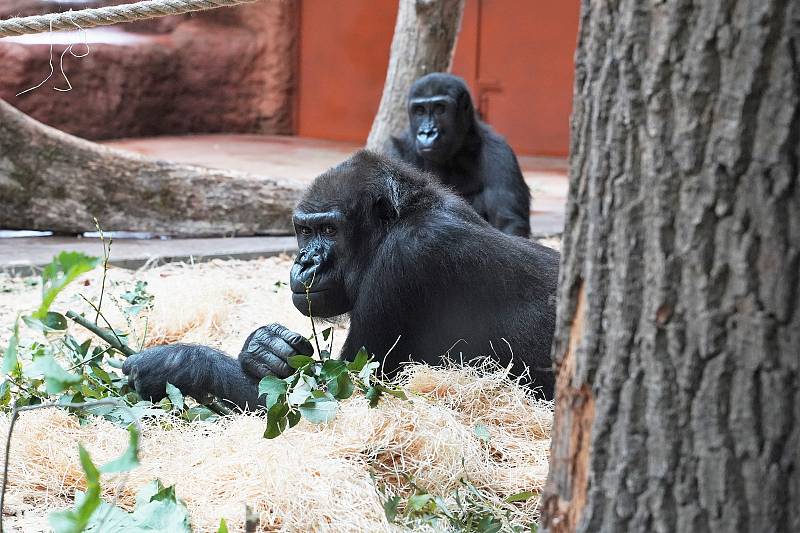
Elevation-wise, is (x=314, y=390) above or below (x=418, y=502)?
above

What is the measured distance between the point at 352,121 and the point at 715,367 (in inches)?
615

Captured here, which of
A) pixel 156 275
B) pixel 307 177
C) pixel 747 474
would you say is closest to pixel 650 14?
pixel 747 474

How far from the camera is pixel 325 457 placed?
296 cm

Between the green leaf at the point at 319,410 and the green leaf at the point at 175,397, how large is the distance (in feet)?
2.34

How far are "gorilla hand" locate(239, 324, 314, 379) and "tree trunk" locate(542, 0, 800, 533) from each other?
2.04 metres

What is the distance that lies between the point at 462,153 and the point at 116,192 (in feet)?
9.44

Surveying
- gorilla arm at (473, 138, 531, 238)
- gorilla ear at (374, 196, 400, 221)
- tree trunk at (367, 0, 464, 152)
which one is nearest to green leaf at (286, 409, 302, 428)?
gorilla ear at (374, 196, 400, 221)

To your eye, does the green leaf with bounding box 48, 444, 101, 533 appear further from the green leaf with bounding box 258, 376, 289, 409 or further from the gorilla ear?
the gorilla ear

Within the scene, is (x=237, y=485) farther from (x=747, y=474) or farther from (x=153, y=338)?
(x=153, y=338)

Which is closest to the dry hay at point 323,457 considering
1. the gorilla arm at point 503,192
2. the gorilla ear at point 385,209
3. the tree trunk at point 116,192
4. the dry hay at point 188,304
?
the gorilla ear at point 385,209

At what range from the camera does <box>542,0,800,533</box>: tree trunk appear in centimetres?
175

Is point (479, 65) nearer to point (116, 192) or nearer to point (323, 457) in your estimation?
point (116, 192)

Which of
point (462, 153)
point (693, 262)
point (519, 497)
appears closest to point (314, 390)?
point (519, 497)

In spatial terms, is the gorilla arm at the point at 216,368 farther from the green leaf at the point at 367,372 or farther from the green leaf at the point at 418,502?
the green leaf at the point at 418,502
